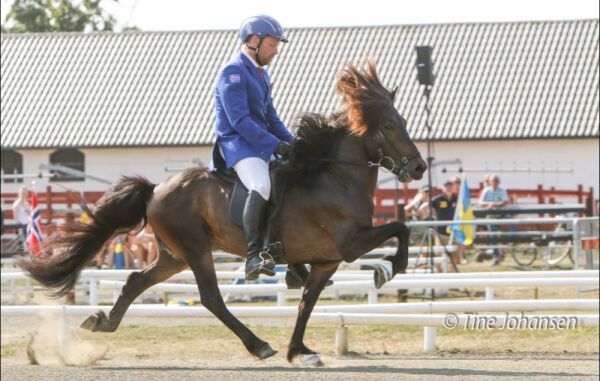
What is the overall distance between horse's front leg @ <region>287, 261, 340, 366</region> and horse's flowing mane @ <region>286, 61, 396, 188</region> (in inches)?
27.3

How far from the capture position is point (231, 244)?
10.2 m

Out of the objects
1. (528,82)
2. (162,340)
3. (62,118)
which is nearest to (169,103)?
(62,118)

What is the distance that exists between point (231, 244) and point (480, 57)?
113ft

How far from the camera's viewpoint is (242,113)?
9789 millimetres

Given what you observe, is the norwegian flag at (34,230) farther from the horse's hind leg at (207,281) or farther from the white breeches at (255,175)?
the white breeches at (255,175)

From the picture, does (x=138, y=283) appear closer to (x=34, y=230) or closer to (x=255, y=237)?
(x=255, y=237)

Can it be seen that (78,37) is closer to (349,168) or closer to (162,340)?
(162,340)

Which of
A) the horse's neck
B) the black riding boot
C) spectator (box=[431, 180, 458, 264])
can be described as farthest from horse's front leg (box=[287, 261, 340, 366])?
spectator (box=[431, 180, 458, 264])

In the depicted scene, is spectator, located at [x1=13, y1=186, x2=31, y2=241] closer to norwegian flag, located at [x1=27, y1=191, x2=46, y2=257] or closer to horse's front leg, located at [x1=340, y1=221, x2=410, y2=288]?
norwegian flag, located at [x1=27, y1=191, x2=46, y2=257]

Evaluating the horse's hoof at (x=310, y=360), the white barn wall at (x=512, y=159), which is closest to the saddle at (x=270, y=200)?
the horse's hoof at (x=310, y=360)

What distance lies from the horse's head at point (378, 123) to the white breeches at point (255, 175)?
0.75 metres

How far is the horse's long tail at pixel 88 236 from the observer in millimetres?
10844

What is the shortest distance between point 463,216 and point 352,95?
11089mm

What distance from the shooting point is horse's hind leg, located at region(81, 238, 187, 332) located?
10.7 metres
